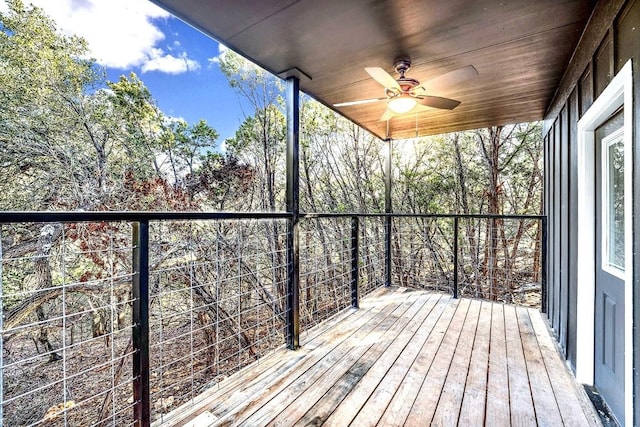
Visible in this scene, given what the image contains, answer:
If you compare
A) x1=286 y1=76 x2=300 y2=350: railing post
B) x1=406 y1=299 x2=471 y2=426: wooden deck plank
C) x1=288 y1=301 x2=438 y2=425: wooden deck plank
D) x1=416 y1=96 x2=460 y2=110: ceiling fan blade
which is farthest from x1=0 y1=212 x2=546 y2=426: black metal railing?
x1=416 y1=96 x2=460 y2=110: ceiling fan blade

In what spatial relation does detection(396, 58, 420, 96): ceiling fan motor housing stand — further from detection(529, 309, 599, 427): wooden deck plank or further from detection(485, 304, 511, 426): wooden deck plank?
detection(529, 309, 599, 427): wooden deck plank

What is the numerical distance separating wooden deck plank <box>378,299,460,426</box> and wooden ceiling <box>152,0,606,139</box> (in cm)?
208

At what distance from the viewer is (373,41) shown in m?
1.87

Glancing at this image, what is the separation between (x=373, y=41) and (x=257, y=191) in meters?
3.93

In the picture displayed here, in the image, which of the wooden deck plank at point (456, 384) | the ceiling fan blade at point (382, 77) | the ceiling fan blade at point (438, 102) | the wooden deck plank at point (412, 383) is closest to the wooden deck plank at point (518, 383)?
the wooden deck plank at point (456, 384)

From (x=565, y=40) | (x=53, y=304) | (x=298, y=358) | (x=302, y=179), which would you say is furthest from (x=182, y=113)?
(x=565, y=40)

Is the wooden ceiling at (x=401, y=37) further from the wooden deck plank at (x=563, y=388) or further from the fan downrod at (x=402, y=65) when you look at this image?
the wooden deck plank at (x=563, y=388)

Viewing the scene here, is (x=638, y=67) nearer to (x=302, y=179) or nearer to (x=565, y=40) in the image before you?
(x=565, y=40)

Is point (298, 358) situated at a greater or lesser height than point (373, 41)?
lesser

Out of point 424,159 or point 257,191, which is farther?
point 424,159

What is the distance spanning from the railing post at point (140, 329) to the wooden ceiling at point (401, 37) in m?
1.22

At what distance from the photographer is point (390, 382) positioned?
1765mm

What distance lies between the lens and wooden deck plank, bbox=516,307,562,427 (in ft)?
4.88

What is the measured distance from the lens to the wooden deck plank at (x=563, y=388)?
58.1 inches
